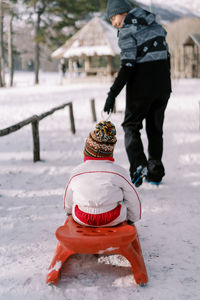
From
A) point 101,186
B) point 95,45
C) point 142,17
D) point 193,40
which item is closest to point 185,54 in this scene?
point 193,40

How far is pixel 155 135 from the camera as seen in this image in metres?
3.84

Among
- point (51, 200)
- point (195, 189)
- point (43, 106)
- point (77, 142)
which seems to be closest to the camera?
point (51, 200)

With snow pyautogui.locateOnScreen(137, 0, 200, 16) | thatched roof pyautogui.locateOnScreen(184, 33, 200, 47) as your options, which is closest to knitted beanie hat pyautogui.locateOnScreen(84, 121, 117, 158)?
thatched roof pyautogui.locateOnScreen(184, 33, 200, 47)

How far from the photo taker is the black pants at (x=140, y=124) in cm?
365

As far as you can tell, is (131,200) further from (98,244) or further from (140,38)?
(140,38)

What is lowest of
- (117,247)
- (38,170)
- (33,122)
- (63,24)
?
(38,170)

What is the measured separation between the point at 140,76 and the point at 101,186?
66.0 inches

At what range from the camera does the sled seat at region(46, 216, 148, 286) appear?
80.6 inches

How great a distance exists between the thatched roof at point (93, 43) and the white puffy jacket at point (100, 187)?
74.3ft

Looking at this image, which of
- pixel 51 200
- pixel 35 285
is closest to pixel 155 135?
pixel 51 200

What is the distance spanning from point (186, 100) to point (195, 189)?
30.4 feet

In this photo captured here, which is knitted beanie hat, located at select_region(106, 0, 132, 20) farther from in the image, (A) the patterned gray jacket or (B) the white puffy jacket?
(B) the white puffy jacket

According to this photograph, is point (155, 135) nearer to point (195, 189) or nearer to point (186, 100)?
point (195, 189)

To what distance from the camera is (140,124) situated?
377cm
